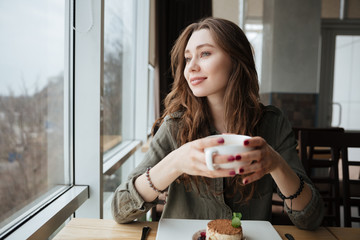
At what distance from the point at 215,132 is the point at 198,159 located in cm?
50

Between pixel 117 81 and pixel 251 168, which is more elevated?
pixel 117 81

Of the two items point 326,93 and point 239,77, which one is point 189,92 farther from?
point 326,93

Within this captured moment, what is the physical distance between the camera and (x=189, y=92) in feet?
4.10

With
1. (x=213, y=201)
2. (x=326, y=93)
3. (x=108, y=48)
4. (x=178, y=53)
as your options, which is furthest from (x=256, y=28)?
(x=213, y=201)

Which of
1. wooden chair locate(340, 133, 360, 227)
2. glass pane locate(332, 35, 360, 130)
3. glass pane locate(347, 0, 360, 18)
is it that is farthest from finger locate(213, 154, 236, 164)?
glass pane locate(347, 0, 360, 18)

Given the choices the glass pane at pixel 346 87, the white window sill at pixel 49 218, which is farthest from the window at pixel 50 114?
the glass pane at pixel 346 87

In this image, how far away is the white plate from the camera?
0.82m

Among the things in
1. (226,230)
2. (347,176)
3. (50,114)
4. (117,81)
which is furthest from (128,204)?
(117,81)

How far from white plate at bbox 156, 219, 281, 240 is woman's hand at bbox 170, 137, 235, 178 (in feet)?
0.55

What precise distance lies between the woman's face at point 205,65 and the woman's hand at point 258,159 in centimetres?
38

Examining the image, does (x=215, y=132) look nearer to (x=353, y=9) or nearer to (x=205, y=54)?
(x=205, y=54)

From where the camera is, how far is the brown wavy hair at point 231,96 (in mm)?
1118

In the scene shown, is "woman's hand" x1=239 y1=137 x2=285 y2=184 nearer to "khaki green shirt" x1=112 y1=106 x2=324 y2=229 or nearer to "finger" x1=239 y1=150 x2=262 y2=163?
"finger" x1=239 y1=150 x2=262 y2=163

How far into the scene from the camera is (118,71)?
2609mm
